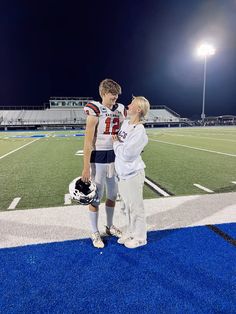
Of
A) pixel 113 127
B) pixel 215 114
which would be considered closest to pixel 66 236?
pixel 113 127

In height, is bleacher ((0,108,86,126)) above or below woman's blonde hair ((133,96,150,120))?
above

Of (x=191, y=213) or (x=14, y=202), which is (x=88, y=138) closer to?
(x=191, y=213)

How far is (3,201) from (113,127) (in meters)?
2.86

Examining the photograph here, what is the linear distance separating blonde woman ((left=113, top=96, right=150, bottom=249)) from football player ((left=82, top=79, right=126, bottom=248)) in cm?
15

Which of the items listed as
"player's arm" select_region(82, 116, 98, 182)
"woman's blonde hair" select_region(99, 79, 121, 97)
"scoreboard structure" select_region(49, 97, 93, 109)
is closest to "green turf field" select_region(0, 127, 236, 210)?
"player's arm" select_region(82, 116, 98, 182)

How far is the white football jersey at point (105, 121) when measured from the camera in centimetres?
287

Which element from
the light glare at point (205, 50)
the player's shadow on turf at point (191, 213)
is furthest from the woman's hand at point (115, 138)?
the light glare at point (205, 50)

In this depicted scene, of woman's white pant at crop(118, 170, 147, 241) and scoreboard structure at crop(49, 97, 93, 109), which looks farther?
scoreboard structure at crop(49, 97, 93, 109)

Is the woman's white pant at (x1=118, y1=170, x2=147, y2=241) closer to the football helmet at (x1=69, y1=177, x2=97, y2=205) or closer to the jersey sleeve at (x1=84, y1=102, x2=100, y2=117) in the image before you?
the football helmet at (x1=69, y1=177, x2=97, y2=205)

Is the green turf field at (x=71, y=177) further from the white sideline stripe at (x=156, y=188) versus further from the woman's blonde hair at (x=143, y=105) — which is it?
the woman's blonde hair at (x=143, y=105)

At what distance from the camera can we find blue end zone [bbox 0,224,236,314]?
2090mm

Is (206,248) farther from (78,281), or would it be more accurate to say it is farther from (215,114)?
(215,114)

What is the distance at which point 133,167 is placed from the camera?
9.46 ft

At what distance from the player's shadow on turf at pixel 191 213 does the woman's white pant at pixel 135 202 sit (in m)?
0.54
